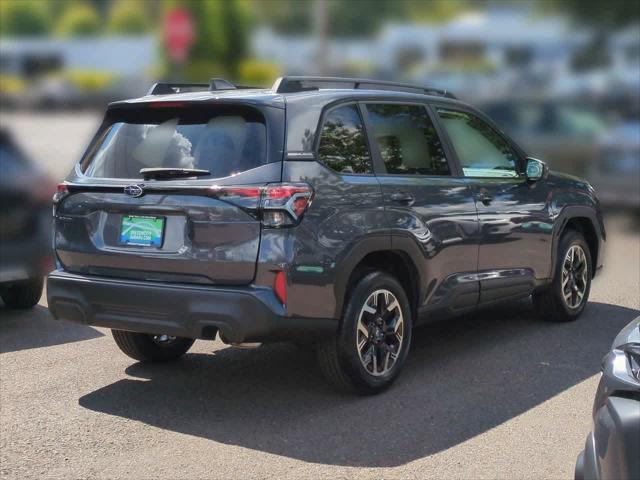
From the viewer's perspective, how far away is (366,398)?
6039 millimetres

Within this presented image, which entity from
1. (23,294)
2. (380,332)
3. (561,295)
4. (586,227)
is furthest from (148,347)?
(586,227)

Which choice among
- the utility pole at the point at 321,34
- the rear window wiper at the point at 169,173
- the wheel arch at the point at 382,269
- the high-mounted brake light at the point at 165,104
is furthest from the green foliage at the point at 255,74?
the rear window wiper at the point at 169,173

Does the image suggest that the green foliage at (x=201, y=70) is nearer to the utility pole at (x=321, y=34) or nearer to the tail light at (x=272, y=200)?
the utility pole at (x=321, y=34)

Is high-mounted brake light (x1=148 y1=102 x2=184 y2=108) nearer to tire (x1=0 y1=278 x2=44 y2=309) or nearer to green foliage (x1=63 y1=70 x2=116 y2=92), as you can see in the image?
tire (x1=0 y1=278 x2=44 y2=309)

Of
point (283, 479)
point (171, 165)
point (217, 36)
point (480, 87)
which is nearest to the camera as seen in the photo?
point (283, 479)

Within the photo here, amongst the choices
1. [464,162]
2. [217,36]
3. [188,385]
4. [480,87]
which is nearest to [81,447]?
[188,385]

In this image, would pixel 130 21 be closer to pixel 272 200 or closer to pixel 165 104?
pixel 165 104

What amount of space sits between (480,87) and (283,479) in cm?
3894

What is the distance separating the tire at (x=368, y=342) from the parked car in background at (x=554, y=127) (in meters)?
9.84

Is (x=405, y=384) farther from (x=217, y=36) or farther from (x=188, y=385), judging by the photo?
(x=217, y=36)

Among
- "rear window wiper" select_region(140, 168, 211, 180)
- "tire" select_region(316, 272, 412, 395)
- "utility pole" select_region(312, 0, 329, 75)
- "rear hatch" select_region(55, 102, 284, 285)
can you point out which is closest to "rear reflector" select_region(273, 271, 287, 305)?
"rear hatch" select_region(55, 102, 284, 285)

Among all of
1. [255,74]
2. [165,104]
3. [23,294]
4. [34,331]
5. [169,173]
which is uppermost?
[165,104]

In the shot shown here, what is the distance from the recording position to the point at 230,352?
23.7 feet

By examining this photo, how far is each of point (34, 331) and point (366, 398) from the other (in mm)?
3123
